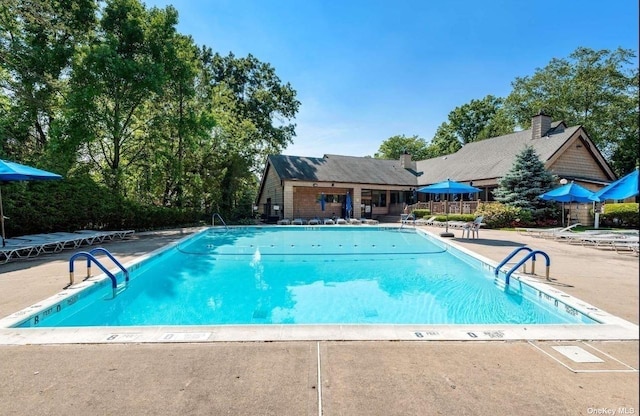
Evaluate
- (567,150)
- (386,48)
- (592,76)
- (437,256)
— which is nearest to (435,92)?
(386,48)

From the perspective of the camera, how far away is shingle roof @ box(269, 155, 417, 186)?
24.3m

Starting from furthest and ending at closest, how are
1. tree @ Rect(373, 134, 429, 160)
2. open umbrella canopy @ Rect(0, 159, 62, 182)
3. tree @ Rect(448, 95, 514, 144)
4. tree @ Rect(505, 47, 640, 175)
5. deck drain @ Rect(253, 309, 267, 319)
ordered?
1. tree @ Rect(373, 134, 429, 160)
2. tree @ Rect(448, 95, 514, 144)
3. tree @ Rect(505, 47, 640, 175)
4. open umbrella canopy @ Rect(0, 159, 62, 182)
5. deck drain @ Rect(253, 309, 267, 319)

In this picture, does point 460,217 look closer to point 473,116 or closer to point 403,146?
point 473,116

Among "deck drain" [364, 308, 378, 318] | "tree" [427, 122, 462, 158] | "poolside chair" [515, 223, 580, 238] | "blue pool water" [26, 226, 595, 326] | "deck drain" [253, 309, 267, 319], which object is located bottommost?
"deck drain" [364, 308, 378, 318]

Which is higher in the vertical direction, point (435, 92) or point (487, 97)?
point (487, 97)

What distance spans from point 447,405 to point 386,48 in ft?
52.1

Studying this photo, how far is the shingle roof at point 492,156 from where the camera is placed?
2017 cm

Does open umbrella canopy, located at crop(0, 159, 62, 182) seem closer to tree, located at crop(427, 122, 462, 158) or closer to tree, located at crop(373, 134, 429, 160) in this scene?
tree, located at crop(427, 122, 462, 158)

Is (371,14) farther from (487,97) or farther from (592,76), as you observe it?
(487,97)

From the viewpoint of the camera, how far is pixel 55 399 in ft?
9.14

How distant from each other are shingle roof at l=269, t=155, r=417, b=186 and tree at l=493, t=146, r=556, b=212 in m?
8.73

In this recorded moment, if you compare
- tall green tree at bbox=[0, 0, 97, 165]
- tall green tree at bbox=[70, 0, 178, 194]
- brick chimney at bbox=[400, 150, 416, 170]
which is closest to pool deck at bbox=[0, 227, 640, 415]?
tall green tree at bbox=[70, 0, 178, 194]

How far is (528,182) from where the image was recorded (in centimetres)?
1814

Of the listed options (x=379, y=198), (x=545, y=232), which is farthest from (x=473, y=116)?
(x=545, y=232)
